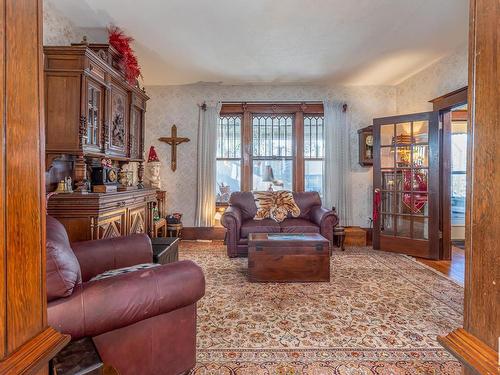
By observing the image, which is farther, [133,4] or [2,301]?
[133,4]

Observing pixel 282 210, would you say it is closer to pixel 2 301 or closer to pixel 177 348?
pixel 177 348

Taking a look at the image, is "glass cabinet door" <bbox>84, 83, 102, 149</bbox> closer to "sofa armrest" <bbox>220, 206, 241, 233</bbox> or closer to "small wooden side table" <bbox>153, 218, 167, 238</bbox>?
"small wooden side table" <bbox>153, 218, 167, 238</bbox>

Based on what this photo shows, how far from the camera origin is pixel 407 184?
14.3ft

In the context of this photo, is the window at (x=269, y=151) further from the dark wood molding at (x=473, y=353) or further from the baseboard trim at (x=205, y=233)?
the dark wood molding at (x=473, y=353)

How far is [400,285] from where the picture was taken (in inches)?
119

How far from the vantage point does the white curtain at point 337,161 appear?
16.7 feet

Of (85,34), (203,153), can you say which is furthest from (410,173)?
(85,34)

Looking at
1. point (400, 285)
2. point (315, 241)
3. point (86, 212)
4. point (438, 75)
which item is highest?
point (438, 75)

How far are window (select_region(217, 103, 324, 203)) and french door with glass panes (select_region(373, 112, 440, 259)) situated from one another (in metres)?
1.06

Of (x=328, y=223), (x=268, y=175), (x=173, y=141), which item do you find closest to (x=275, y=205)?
(x=268, y=175)

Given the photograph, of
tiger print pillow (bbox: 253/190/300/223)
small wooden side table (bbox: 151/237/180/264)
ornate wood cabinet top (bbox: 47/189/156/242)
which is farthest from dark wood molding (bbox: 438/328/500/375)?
tiger print pillow (bbox: 253/190/300/223)

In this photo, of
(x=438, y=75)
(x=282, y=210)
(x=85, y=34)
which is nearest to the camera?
(x=85, y=34)

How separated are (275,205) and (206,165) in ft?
4.68

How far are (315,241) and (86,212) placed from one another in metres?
2.23
